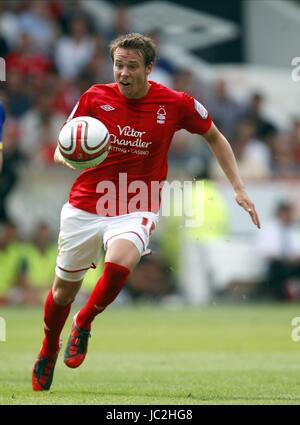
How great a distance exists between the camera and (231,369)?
35.4 ft

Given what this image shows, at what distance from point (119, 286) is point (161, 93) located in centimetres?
158

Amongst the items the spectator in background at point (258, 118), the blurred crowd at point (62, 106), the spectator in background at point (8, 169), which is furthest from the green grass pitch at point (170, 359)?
the spectator in background at point (258, 118)

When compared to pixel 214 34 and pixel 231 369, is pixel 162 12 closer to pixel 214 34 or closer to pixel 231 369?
pixel 214 34

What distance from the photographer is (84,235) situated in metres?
9.00

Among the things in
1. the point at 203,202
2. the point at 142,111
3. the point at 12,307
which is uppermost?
the point at 142,111

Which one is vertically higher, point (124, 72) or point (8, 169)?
point (124, 72)

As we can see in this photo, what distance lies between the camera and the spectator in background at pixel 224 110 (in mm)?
21953

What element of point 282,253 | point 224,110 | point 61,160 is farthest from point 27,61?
point 61,160

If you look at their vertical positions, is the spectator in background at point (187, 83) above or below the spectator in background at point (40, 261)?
above

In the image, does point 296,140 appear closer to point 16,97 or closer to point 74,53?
point 74,53

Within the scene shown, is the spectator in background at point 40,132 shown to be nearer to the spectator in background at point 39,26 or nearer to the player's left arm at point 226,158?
the spectator in background at point 39,26

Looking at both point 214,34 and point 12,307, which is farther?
point 214,34

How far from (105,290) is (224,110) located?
1367 cm
